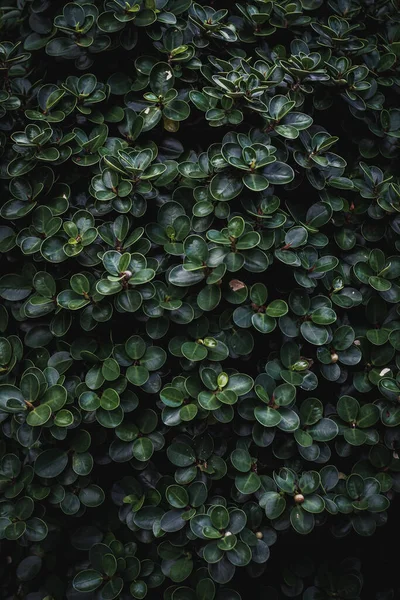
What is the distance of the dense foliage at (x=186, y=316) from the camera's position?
1781mm

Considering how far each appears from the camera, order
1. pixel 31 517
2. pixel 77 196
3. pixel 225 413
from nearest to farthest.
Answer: pixel 225 413
pixel 31 517
pixel 77 196

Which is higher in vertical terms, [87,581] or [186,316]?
[186,316]

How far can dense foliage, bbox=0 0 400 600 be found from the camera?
178cm

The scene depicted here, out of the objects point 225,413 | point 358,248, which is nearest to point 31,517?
point 225,413

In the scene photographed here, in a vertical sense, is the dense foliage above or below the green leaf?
above

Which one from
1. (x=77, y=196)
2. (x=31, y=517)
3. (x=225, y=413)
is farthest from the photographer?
(x=77, y=196)

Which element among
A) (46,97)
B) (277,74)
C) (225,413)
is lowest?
(225,413)

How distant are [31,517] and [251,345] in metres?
0.81

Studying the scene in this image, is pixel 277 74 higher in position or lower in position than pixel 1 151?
higher

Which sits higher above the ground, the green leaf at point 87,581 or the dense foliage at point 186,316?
the dense foliage at point 186,316

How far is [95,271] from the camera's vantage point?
1863mm

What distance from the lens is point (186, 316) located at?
1796mm

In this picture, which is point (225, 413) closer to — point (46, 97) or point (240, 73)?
point (240, 73)

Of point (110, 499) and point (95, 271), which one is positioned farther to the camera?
point (110, 499)
